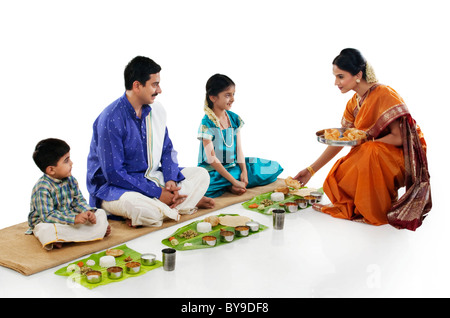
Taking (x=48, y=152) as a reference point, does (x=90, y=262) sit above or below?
below

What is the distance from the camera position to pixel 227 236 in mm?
5344

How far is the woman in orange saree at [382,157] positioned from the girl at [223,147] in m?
1.31

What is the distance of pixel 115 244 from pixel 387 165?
2.69 m

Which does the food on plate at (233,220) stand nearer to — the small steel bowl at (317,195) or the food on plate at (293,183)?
the food on plate at (293,183)

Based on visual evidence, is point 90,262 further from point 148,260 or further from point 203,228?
point 203,228

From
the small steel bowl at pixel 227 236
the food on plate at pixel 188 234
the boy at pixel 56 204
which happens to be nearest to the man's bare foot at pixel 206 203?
the food on plate at pixel 188 234

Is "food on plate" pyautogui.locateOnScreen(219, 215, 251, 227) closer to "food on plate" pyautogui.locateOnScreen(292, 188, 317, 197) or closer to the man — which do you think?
the man

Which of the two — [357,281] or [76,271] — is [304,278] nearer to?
[357,281]

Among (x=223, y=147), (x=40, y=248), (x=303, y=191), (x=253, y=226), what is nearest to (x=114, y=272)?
(x=40, y=248)

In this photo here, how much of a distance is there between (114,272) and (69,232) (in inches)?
31.0

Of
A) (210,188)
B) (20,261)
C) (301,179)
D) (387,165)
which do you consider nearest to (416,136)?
(387,165)

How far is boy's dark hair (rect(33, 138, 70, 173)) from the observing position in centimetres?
500

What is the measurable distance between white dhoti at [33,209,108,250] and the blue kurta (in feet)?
1.47

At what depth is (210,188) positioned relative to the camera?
6734mm
